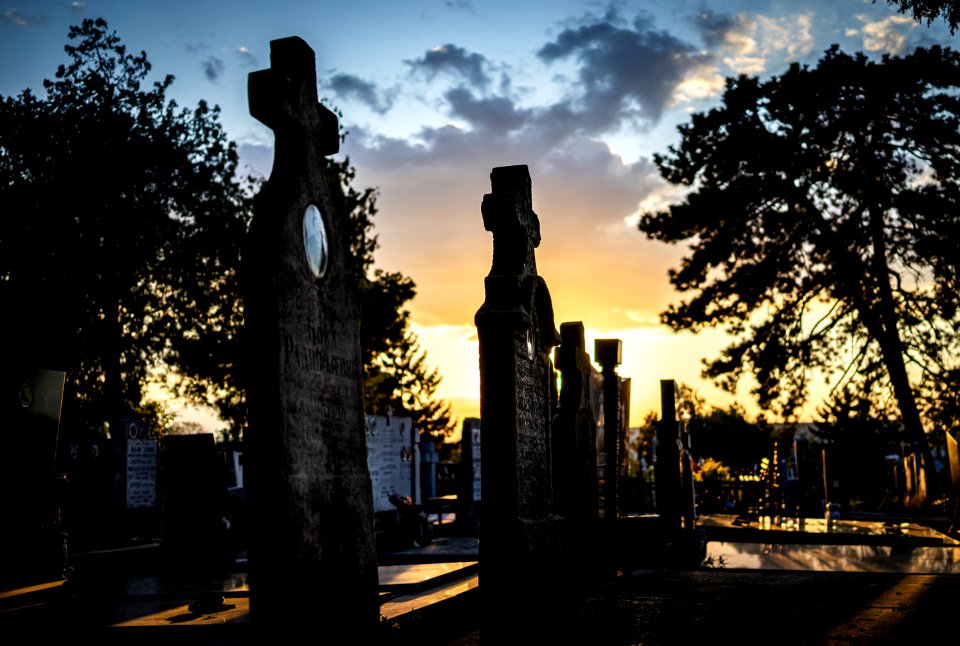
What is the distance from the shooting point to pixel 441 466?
28.4 meters

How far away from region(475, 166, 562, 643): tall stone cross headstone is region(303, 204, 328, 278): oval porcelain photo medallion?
242cm

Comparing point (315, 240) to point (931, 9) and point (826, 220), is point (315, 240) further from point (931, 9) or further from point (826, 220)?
point (826, 220)

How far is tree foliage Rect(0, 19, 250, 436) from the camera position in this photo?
86.0ft

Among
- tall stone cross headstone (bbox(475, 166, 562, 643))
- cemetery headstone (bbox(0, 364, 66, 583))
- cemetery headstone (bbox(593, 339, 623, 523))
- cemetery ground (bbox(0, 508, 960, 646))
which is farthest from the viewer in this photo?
cemetery headstone (bbox(593, 339, 623, 523))

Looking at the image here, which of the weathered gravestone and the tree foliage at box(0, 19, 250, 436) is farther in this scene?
the tree foliage at box(0, 19, 250, 436)

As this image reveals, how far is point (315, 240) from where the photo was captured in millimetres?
5121

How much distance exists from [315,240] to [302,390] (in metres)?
0.90

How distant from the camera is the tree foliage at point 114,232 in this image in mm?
26219

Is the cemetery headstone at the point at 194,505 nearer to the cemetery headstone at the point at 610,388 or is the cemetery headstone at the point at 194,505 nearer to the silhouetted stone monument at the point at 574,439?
the silhouetted stone monument at the point at 574,439

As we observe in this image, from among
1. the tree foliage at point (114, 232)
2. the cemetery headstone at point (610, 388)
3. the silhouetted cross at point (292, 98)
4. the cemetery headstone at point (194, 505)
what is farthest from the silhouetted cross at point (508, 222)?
the tree foliage at point (114, 232)

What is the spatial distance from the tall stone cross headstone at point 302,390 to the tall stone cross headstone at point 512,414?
69.0 inches

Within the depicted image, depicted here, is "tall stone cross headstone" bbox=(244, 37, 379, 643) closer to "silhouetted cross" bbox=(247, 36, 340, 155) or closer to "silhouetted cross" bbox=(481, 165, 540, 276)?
"silhouetted cross" bbox=(247, 36, 340, 155)

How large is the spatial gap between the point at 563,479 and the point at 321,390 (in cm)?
471

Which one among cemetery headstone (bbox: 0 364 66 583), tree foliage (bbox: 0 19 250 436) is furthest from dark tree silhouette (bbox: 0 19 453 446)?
cemetery headstone (bbox: 0 364 66 583)
